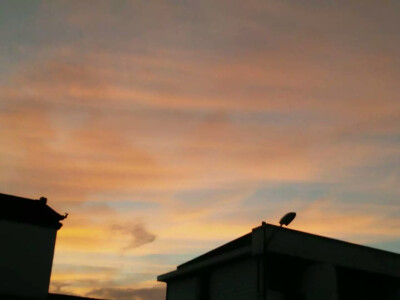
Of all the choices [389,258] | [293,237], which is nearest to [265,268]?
[293,237]

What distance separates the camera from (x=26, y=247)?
41.0m

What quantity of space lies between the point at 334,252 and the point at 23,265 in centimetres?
2650

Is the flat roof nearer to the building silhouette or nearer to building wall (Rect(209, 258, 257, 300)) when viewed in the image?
building wall (Rect(209, 258, 257, 300))

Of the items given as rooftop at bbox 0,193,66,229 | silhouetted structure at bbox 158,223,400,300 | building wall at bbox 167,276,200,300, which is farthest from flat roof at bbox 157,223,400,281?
rooftop at bbox 0,193,66,229

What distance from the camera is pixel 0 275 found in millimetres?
39250

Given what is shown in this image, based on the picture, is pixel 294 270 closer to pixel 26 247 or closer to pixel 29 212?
pixel 26 247

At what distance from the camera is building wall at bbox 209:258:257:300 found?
26.3 metres

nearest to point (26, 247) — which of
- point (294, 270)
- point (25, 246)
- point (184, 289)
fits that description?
point (25, 246)

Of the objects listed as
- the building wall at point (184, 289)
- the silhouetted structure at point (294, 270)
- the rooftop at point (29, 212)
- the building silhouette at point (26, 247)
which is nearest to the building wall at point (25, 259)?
the building silhouette at point (26, 247)

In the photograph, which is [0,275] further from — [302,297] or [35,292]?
[302,297]

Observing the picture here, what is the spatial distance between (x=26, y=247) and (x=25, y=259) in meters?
1.01

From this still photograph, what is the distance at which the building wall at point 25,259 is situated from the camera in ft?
130

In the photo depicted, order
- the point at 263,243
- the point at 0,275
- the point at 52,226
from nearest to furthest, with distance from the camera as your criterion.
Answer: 1. the point at 263,243
2. the point at 0,275
3. the point at 52,226

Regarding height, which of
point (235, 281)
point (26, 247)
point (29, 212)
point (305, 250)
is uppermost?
point (29, 212)
